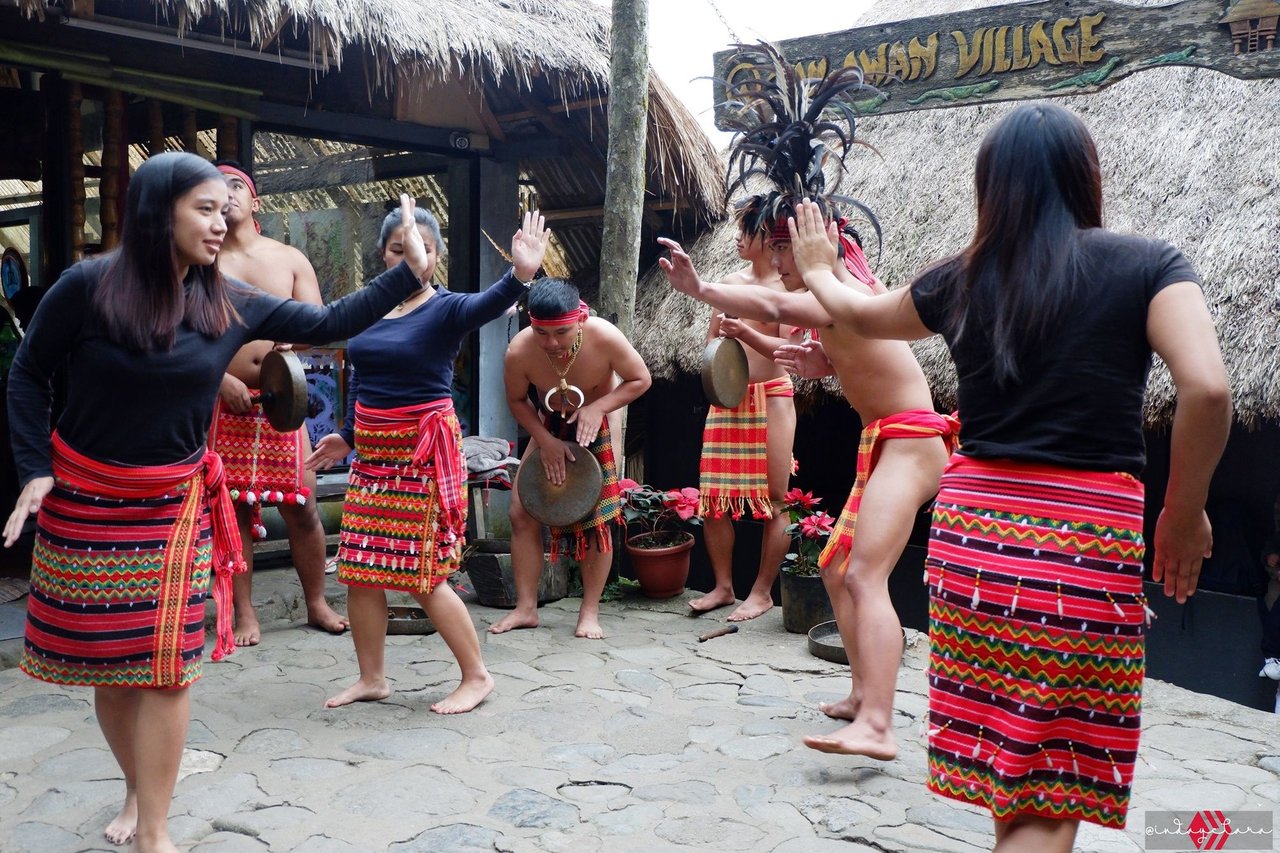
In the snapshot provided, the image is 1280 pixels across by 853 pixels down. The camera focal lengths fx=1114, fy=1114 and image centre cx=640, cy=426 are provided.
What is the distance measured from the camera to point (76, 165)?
570cm

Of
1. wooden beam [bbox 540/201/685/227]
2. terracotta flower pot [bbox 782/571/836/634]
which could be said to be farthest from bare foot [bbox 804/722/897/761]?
wooden beam [bbox 540/201/685/227]

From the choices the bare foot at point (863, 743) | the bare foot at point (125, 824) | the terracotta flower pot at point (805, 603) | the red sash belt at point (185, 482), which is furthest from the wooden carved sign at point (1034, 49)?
the bare foot at point (125, 824)

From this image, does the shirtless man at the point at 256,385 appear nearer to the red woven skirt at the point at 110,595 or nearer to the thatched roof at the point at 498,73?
the thatched roof at the point at 498,73

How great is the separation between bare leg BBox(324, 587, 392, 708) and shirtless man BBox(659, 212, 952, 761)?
1.62 meters

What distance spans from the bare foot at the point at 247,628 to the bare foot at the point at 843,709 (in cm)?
247

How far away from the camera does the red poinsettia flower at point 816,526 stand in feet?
17.4

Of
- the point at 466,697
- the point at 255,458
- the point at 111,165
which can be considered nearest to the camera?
the point at 466,697

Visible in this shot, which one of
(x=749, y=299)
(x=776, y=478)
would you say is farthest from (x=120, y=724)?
(x=776, y=478)

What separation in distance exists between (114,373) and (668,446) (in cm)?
594

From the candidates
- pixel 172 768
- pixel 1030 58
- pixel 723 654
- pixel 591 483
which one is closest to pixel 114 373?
pixel 172 768

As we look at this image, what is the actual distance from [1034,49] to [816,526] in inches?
132

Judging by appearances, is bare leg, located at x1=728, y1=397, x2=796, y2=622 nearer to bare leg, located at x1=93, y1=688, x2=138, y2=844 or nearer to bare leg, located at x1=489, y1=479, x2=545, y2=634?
bare leg, located at x1=489, y1=479, x2=545, y2=634

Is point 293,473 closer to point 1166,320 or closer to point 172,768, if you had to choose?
point 172,768

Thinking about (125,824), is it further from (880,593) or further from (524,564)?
(524,564)
